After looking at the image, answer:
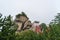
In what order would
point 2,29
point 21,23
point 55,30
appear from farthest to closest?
point 21,23, point 55,30, point 2,29

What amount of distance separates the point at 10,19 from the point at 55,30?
11.7 feet

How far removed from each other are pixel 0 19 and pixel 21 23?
56.2 feet

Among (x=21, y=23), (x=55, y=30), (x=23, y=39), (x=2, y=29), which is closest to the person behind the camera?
(x=2, y=29)

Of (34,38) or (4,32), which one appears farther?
(34,38)

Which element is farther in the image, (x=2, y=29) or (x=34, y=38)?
(x=34, y=38)

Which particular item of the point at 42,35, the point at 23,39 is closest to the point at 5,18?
the point at 23,39

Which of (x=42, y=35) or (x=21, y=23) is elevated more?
(x=21, y=23)

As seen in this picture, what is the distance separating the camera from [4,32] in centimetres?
1648

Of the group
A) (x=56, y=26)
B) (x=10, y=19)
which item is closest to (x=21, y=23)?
(x=56, y=26)

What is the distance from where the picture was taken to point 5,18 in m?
17.0

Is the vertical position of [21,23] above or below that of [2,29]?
above

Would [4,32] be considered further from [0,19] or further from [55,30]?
[55,30]

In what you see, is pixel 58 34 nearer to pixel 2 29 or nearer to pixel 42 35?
pixel 42 35

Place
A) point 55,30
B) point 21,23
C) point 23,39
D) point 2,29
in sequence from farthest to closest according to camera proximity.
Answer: point 21,23
point 55,30
point 23,39
point 2,29
